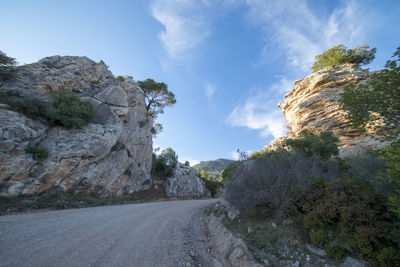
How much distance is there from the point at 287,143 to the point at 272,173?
1008 cm

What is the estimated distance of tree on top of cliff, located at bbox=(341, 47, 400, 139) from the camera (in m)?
4.48

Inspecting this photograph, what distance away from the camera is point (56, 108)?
37.6 feet

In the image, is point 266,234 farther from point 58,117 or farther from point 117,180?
point 58,117

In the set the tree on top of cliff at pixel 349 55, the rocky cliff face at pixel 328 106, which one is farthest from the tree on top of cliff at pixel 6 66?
the tree on top of cliff at pixel 349 55

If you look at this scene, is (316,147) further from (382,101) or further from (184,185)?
(184,185)

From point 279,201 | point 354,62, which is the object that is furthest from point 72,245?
point 354,62

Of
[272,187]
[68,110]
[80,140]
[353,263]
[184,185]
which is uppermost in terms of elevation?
[68,110]

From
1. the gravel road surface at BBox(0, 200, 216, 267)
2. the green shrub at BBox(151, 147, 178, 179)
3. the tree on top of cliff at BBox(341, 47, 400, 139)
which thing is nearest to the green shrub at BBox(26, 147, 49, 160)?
the gravel road surface at BBox(0, 200, 216, 267)

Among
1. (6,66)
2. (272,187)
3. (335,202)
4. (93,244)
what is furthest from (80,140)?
(335,202)

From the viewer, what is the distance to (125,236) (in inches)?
166

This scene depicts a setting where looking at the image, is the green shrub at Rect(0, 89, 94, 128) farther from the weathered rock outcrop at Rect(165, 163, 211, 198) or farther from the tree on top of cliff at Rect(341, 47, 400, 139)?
the tree on top of cliff at Rect(341, 47, 400, 139)

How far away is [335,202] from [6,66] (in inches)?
932

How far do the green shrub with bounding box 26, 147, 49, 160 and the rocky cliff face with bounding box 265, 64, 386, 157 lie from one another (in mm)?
24437

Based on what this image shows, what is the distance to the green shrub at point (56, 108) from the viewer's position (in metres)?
9.90
